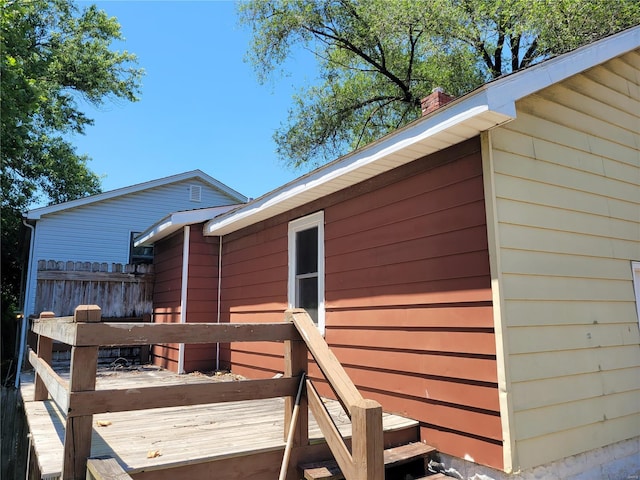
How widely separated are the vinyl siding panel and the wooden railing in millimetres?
10421

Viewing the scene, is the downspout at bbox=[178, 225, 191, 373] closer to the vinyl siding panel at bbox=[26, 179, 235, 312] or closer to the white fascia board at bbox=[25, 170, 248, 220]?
the white fascia board at bbox=[25, 170, 248, 220]

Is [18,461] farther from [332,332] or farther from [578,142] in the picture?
[578,142]

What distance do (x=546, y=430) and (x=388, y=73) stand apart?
13418 mm

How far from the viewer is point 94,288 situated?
8.79 m

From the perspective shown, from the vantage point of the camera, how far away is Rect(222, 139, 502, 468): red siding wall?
3357 millimetres

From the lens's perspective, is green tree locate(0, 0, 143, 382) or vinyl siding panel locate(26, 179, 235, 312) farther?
green tree locate(0, 0, 143, 382)

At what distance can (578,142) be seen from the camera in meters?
4.12

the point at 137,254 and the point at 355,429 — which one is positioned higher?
the point at 137,254

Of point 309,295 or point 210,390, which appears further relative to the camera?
point 309,295

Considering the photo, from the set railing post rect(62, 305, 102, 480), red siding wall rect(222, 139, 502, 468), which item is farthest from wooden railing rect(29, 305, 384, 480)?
red siding wall rect(222, 139, 502, 468)

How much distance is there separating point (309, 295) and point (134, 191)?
31.8 ft

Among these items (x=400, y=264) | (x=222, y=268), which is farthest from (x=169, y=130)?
(x=400, y=264)

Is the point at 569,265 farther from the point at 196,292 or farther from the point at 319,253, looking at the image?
the point at 196,292

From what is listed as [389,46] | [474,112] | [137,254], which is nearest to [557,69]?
[474,112]
